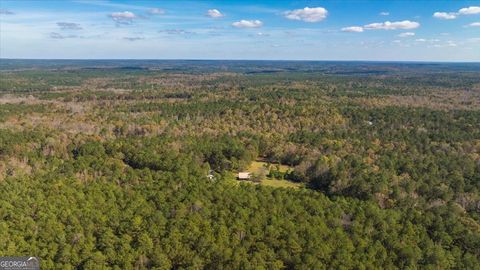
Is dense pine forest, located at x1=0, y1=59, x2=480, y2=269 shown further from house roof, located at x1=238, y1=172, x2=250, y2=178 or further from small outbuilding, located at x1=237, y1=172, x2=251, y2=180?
house roof, located at x1=238, y1=172, x2=250, y2=178

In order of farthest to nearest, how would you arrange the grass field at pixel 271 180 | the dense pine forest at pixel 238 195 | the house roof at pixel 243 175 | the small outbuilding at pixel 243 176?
the house roof at pixel 243 175
the small outbuilding at pixel 243 176
the grass field at pixel 271 180
the dense pine forest at pixel 238 195

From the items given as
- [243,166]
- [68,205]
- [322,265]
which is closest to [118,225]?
[68,205]

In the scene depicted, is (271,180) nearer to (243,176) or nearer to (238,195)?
(243,176)

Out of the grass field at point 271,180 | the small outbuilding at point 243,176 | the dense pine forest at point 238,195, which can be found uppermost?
the dense pine forest at point 238,195

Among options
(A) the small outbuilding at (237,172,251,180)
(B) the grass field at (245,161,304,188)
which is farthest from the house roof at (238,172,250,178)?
(B) the grass field at (245,161,304,188)

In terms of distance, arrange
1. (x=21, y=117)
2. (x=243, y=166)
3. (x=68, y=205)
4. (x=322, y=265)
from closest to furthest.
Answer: (x=322, y=265) → (x=68, y=205) → (x=243, y=166) → (x=21, y=117)

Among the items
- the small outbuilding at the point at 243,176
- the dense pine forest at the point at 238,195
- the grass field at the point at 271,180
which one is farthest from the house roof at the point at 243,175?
the grass field at the point at 271,180

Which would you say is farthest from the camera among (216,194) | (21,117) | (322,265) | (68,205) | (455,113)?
(455,113)

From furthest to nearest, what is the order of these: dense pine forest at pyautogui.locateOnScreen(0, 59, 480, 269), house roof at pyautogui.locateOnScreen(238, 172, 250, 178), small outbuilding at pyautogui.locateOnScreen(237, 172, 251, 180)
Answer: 1. house roof at pyautogui.locateOnScreen(238, 172, 250, 178)
2. small outbuilding at pyautogui.locateOnScreen(237, 172, 251, 180)
3. dense pine forest at pyautogui.locateOnScreen(0, 59, 480, 269)

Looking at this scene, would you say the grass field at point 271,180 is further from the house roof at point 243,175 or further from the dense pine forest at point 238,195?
the house roof at point 243,175

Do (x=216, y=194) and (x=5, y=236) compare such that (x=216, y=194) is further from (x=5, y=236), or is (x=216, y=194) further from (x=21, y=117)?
(x=21, y=117)

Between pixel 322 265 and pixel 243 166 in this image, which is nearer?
pixel 322 265
